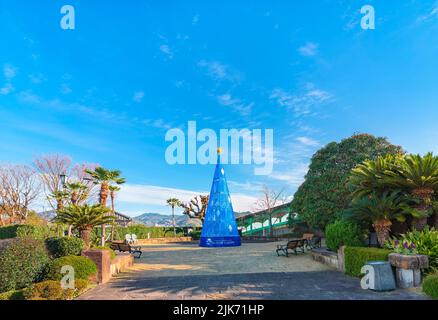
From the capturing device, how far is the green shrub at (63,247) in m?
9.32

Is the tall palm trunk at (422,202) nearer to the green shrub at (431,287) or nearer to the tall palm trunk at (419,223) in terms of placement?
the tall palm trunk at (419,223)

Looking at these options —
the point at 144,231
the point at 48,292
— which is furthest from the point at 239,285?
the point at 144,231

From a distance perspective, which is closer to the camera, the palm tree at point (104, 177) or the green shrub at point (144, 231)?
the palm tree at point (104, 177)

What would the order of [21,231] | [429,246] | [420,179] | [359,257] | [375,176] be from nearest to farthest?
→ [429,246], [359,257], [420,179], [375,176], [21,231]

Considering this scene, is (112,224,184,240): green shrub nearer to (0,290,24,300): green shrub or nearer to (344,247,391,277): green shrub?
(0,290,24,300): green shrub

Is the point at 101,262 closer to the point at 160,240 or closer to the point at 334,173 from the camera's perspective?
the point at 334,173

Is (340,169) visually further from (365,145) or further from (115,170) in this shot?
(115,170)

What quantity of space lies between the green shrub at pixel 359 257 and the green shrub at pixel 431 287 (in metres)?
1.45

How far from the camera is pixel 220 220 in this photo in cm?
2267

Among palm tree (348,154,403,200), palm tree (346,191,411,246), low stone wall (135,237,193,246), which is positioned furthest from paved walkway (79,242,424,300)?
low stone wall (135,237,193,246)

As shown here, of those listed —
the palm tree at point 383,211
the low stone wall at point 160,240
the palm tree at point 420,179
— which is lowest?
the low stone wall at point 160,240

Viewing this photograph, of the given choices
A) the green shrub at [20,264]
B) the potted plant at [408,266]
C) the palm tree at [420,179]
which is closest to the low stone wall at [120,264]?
the green shrub at [20,264]

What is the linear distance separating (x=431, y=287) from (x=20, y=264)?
10304mm

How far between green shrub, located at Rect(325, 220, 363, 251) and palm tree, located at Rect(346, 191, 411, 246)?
30.6 inches
